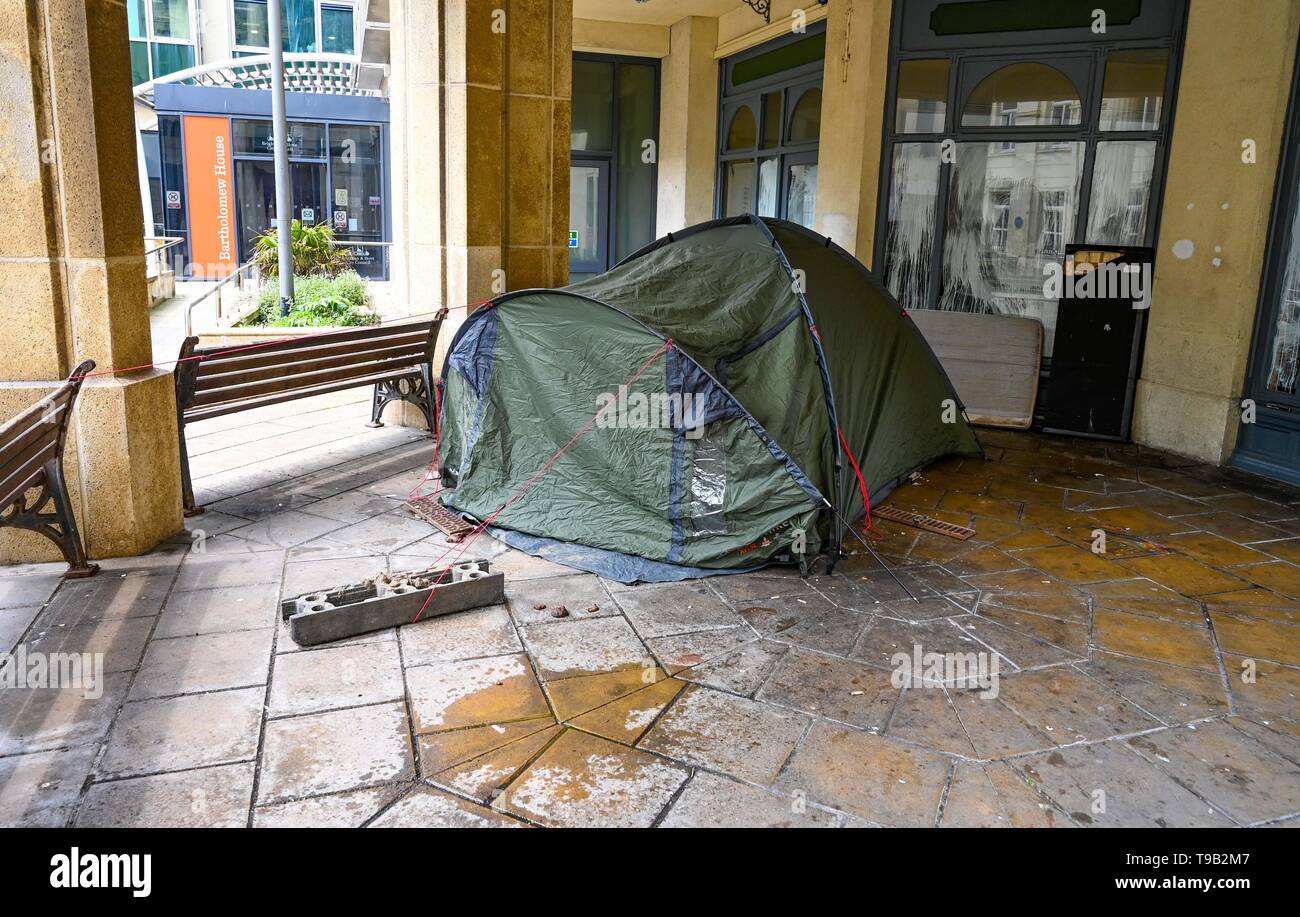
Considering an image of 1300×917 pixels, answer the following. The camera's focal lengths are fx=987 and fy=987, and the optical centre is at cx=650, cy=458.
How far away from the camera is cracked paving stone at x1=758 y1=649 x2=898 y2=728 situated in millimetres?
Answer: 3965

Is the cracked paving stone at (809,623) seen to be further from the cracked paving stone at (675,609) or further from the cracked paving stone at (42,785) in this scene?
the cracked paving stone at (42,785)

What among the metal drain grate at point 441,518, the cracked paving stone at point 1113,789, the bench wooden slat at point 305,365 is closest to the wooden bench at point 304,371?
the bench wooden slat at point 305,365

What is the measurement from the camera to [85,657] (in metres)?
4.18

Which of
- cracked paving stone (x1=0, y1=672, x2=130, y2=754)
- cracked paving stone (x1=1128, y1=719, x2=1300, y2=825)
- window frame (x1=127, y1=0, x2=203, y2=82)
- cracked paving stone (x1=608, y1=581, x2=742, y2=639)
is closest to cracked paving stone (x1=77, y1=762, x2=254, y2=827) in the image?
cracked paving stone (x1=0, y1=672, x2=130, y2=754)

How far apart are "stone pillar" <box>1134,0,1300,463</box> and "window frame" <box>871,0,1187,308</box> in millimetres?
244

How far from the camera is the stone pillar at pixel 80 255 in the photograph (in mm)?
4820

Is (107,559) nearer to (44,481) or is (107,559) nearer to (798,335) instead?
(44,481)

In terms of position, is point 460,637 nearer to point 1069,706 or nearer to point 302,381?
point 1069,706

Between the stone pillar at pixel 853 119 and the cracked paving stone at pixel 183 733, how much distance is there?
7942 mm

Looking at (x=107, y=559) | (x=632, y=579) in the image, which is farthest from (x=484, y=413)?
(x=107, y=559)

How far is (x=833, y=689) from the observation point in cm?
415

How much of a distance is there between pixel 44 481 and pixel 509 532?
238 cm

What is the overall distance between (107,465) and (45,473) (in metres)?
0.41

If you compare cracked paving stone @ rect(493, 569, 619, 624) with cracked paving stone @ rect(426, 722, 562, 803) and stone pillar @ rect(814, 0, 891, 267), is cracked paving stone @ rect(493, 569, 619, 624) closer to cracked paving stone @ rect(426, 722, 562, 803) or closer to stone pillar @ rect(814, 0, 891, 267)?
cracked paving stone @ rect(426, 722, 562, 803)
